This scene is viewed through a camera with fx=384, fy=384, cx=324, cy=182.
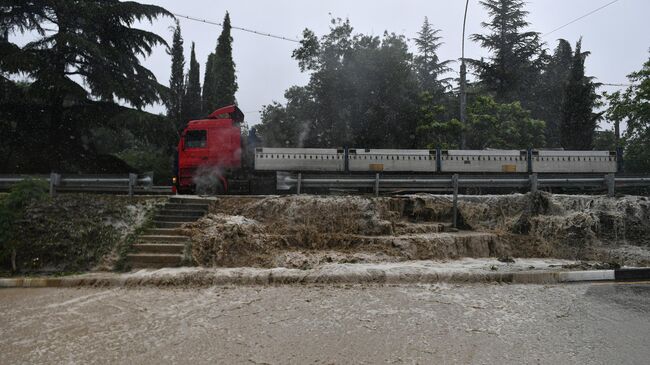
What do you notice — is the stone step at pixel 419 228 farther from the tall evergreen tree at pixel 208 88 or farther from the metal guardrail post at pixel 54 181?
the tall evergreen tree at pixel 208 88

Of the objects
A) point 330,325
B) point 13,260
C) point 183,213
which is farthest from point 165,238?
point 330,325

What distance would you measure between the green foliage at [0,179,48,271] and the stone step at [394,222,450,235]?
26.9ft

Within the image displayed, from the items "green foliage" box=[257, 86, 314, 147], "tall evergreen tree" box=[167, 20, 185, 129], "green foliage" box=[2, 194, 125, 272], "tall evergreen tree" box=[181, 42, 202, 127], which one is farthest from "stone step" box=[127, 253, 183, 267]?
"tall evergreen tree" box=[167, 20, 185, 129]

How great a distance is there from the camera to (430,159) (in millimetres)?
14469

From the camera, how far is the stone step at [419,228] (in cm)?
979

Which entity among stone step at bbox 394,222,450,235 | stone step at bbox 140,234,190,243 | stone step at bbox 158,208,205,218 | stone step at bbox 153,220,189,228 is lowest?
stone step at bbox 140,234,190,243

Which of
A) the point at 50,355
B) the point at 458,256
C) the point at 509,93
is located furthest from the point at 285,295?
the point at 509,93

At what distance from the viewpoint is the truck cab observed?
1349 cm

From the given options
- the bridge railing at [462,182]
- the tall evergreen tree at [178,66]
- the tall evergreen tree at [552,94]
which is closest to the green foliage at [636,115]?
the tall evergreen tree at [552,94]

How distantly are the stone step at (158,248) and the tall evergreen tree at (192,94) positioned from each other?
94.8ft

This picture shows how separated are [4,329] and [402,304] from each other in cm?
523

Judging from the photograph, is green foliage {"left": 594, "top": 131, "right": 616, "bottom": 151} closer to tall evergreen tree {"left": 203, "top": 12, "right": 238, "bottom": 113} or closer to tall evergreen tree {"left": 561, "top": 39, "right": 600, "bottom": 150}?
tall evergreen tree {"left": 561, "top": 39, "right": 600, "bottom": 150}

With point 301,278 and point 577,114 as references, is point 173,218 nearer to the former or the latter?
point 301,278

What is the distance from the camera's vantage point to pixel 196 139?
13.8 metres
